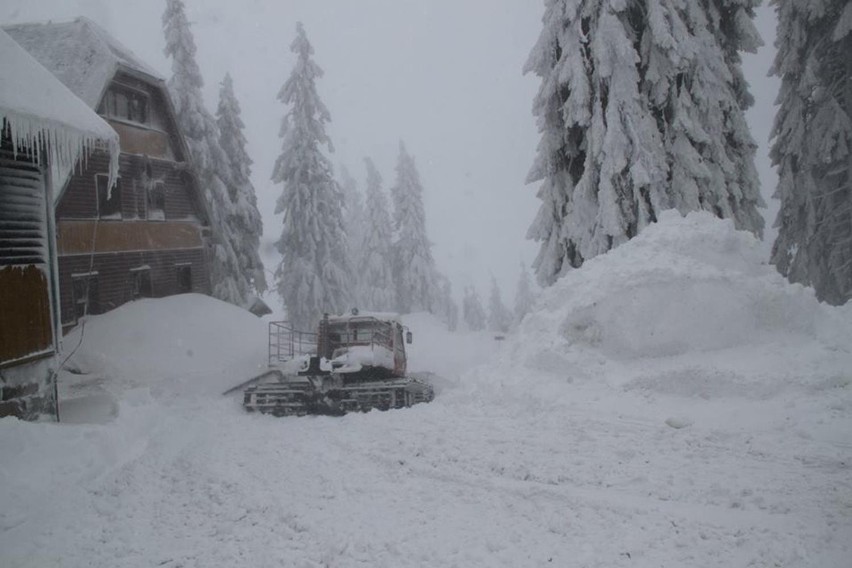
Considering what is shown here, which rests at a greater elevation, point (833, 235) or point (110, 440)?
point (833, 235)

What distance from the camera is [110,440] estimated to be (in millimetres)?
8086

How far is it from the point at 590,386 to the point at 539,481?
10.1 ft

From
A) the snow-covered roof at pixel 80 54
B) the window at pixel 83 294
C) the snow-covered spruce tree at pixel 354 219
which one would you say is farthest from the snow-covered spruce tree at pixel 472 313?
the window at pixel 83 294

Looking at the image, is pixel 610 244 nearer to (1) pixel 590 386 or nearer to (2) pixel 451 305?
(1) pixel 590 386

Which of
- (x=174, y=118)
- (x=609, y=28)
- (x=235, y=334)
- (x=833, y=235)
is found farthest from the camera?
(x=174, y=118)

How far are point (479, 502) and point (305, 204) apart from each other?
25.4 m

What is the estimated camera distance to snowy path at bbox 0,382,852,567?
466 cm

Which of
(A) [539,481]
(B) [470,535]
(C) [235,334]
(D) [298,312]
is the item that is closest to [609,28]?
(A) [539,481]

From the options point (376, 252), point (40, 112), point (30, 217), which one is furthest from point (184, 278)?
point (376, 252)

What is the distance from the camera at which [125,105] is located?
20062mm

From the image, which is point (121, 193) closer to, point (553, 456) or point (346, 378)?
point (346, 378)

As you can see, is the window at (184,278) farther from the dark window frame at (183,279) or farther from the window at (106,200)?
the window at (106,200)

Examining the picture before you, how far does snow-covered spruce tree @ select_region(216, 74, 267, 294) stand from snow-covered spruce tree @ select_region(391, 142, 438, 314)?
564 inches

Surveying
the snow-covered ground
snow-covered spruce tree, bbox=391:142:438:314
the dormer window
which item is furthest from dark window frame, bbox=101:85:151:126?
snow-covered spruce tree, bbox=391:142:438:314
